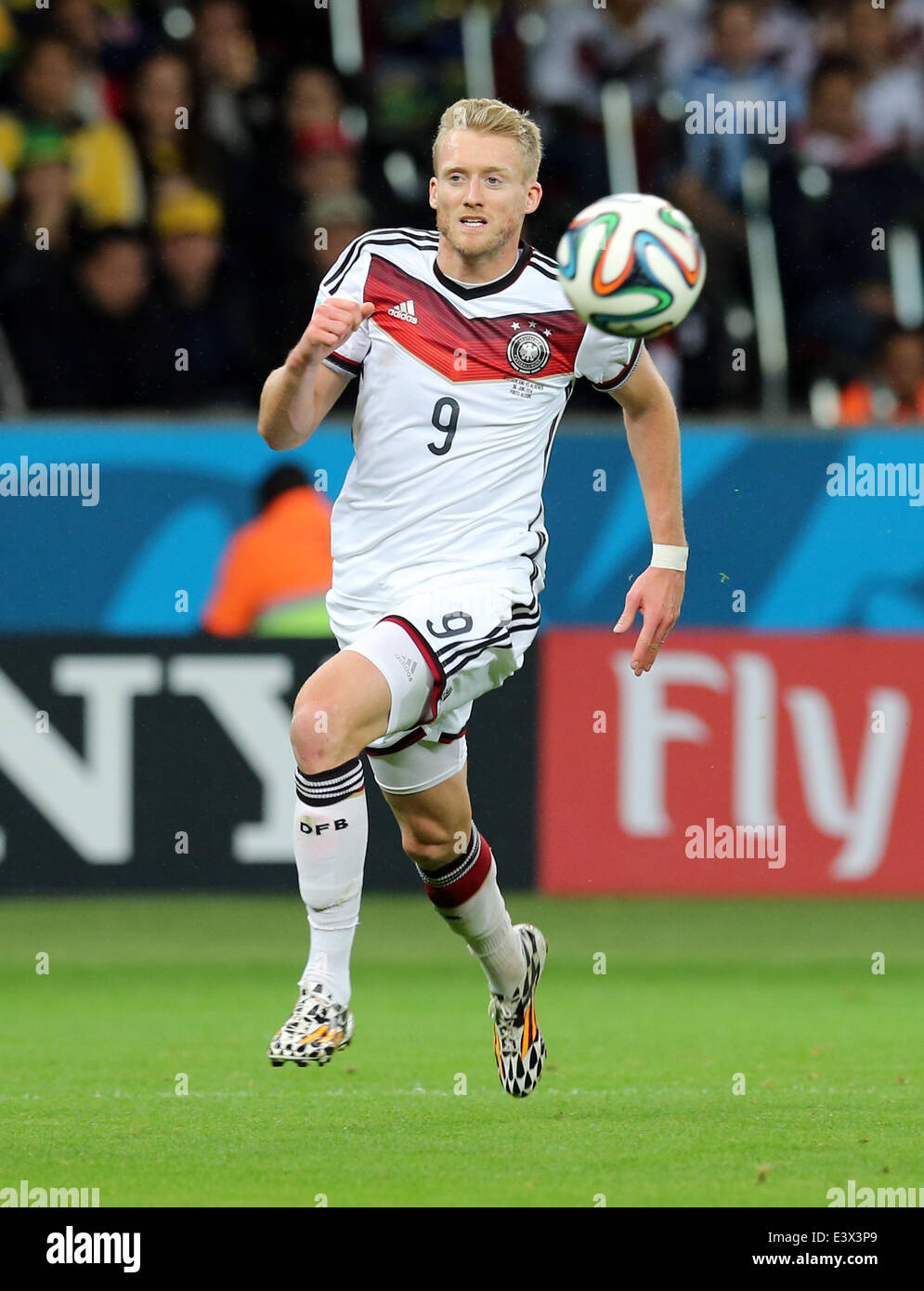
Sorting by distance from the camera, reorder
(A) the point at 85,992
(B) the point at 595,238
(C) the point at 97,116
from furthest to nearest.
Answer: (C) the point at 97,116 → (A) the point at 85,992 → (B) the point at 595,238

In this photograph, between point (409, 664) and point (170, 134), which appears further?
point (170, 134)

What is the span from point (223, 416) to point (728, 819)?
132 inches

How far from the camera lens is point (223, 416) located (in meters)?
11.5

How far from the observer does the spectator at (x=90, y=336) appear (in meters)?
11.5

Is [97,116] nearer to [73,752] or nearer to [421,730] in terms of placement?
[73,752]

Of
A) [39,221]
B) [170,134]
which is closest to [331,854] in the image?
[39,221]

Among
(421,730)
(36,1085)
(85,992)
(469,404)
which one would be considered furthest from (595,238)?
(85,992)

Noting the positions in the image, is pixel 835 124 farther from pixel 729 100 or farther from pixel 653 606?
pixel 653 606

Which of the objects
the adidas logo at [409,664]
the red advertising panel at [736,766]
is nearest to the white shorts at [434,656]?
the adidas logo at [409,664]

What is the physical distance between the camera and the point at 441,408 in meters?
5.93

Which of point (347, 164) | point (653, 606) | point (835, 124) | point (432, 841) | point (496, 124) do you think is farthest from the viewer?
point (835, 124)

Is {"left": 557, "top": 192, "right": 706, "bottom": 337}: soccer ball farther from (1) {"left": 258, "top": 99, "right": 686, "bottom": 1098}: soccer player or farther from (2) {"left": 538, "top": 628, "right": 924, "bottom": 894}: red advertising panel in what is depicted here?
(2) {"left": 538, "top": 628, "right": 924, "bottom": 894}: red advertising panel

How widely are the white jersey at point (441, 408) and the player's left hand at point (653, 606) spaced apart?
0.97 ft

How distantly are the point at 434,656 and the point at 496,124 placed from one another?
4.56 feet
